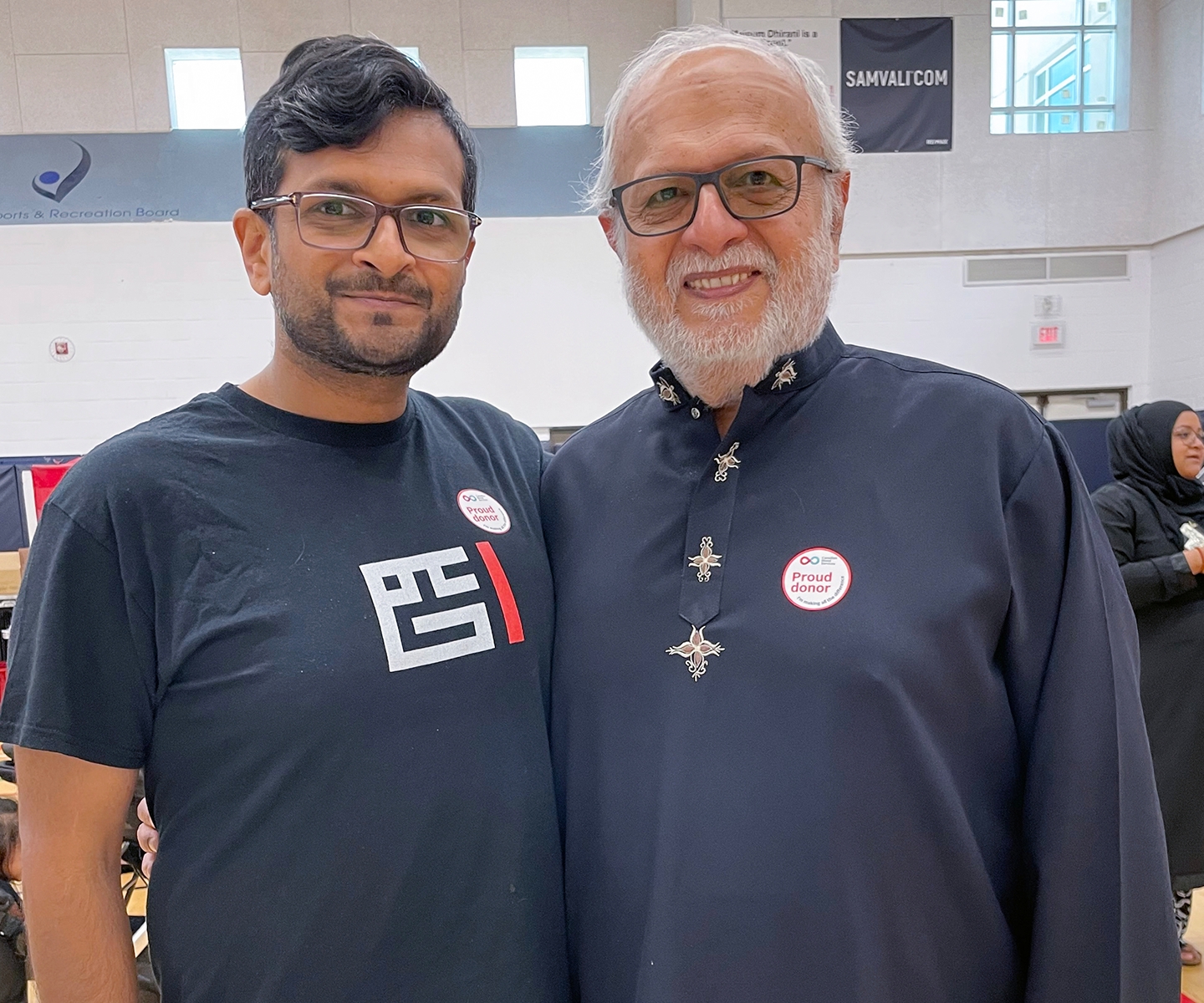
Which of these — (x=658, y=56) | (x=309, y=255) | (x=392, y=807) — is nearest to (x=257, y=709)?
(x=392, y=807)

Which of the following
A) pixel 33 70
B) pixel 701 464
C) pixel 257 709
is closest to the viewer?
pixel 257 709

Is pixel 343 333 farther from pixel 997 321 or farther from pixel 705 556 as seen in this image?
pixel 997 321

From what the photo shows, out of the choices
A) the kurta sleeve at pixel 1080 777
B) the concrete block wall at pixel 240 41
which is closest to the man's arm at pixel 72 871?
the kurta sleeve at pixel 1080 777

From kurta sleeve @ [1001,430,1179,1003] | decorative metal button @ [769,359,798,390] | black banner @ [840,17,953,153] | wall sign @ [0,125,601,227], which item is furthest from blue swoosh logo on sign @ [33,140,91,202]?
kurta sleeve @ [1001,430,1179,1003]

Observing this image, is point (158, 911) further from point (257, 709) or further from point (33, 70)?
point (33, 70)

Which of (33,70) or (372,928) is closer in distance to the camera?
(372,928)

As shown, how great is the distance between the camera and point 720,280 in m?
1.34

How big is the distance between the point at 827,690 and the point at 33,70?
32.3ft

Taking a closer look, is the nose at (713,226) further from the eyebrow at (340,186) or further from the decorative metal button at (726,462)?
the eyebrow at (340,186)

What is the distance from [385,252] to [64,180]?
8711 millimetres

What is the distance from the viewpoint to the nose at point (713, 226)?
1286 mm

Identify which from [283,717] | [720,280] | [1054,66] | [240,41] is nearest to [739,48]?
[720,280]

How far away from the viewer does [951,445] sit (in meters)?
1.21

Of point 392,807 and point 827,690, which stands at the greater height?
point 827,690
